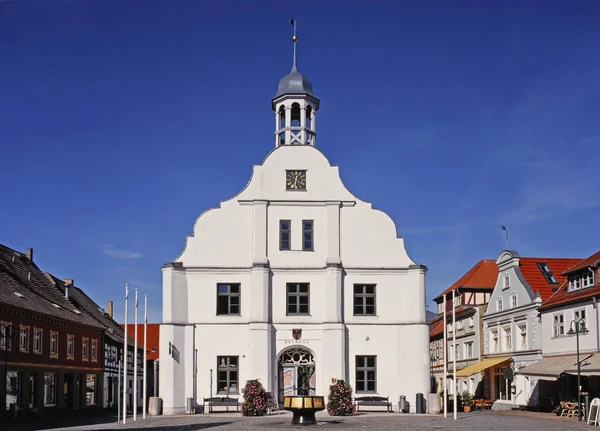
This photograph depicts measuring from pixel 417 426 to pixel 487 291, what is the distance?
3112 centimetres

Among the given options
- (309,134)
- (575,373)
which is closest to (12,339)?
(309,134)

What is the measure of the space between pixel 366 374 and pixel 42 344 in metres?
17.2

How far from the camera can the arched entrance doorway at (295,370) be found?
41.8 m

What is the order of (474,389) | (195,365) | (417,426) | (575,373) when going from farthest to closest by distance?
(474,389) < (195,365) < (575,373) < (417,426)

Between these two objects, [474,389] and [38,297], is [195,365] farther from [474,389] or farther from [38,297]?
[474,389]

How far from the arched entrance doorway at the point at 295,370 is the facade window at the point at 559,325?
13476mm

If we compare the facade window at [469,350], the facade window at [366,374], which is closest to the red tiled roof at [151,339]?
the facade window at [469,350]

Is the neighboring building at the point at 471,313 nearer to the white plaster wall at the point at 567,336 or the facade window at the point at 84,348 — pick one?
the white plaster wall at the point at 567,336

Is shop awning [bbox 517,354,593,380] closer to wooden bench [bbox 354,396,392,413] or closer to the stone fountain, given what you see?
wooden bench [bbox 354,396,392,413]

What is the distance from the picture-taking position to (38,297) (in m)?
46.7

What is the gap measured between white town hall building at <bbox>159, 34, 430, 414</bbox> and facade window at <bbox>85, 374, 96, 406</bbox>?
543 inches

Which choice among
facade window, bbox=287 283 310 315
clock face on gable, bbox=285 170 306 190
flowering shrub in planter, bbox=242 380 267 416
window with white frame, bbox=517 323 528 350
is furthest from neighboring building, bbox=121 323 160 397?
flowering shrub in planter, bbox=242 380 267 416

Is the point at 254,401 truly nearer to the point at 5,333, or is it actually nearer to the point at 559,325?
the point at 5,333

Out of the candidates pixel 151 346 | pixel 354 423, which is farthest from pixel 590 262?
pixel 151 346
